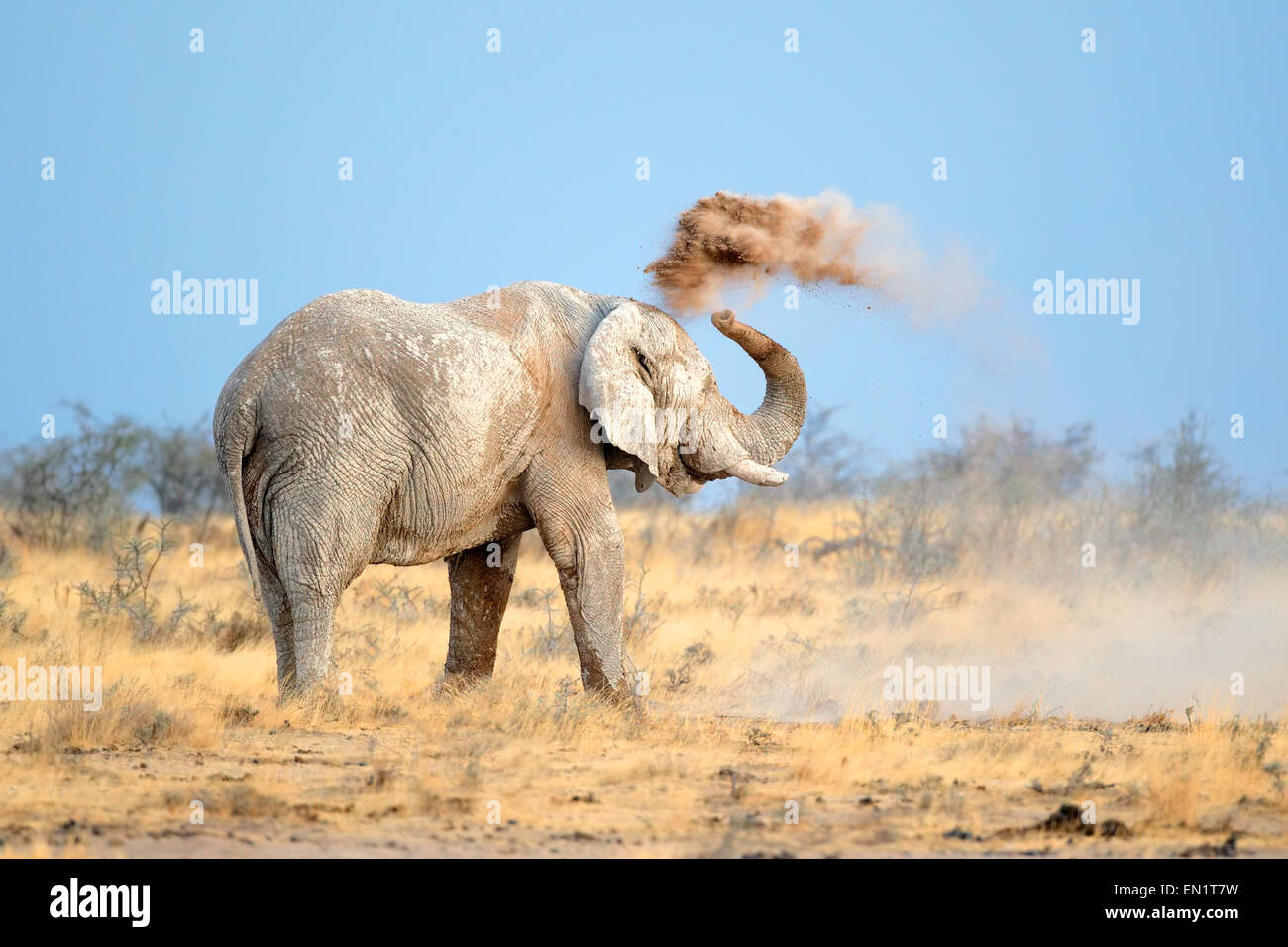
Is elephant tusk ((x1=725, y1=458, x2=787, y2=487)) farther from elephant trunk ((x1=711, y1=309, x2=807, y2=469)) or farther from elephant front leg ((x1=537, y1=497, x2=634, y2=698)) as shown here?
elephant front leg ((x1=537, y1=497, x2=634, y2=698))

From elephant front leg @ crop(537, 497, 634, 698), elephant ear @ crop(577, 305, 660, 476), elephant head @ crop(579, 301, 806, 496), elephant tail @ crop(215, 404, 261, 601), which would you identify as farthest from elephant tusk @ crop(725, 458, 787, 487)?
elephant tail @ crop(215, 404, 261, 601)

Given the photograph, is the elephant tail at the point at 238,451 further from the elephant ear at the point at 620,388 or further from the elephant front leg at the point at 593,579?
the elephant ear at the point at 620,388

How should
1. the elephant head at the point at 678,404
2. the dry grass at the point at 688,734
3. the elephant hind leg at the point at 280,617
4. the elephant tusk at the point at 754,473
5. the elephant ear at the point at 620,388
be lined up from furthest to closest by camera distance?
the elephant tusk at the point at 754,473 → the elephant head at the point at 678,404 → the elephant ear at the point at 620,388 → the elephant hind leg at the point at 280,617 → the dry grass at the point at 688,734

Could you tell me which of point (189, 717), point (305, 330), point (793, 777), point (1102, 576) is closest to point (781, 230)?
point (305, 330)

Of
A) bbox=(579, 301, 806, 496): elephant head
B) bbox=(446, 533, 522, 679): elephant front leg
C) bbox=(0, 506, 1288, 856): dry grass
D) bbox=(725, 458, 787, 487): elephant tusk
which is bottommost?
bbox=(0, 506, 1288, 856): dry grass

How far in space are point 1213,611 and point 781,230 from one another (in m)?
7.99

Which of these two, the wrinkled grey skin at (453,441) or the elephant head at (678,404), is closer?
the wrinkled grey skin at (453,441)

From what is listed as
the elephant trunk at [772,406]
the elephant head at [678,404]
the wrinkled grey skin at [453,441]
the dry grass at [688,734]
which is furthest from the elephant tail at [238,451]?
the elephant trunk at [772,406]

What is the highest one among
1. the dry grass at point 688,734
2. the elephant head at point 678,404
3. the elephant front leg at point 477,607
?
the elephant head at point 678,404

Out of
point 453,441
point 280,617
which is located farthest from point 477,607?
point 453,441

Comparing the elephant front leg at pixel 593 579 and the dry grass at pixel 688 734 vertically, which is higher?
the elephant front leg at pixel 593 579

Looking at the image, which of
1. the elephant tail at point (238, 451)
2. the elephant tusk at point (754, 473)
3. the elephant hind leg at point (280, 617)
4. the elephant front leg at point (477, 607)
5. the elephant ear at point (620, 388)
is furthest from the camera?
the elephant front leg at point (477, 607)

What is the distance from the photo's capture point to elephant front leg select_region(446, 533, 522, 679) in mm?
12570

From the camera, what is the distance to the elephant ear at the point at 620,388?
11461 mm
